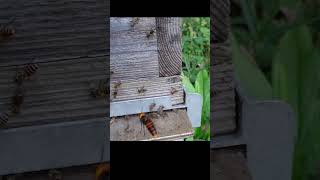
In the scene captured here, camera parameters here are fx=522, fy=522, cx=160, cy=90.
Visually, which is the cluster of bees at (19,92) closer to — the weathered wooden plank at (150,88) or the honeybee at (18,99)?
the honeybee at (18,99)

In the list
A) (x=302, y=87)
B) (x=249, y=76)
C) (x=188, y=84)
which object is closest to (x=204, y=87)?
(x=188, y=84)

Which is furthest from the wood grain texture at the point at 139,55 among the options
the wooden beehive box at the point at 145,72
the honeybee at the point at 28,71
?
the honeybee at the point at 28,71

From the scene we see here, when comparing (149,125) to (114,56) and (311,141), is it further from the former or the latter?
(311,141)

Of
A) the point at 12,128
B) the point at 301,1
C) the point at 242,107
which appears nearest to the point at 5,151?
the point at 12,128

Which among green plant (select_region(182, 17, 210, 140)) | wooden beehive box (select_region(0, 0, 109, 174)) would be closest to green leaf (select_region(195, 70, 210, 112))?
green plant (select_region(182, 17, 210, 140))

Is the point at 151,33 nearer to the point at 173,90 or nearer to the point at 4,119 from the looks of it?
the point at 173,90

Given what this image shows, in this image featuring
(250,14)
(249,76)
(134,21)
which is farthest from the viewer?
(250,14)
